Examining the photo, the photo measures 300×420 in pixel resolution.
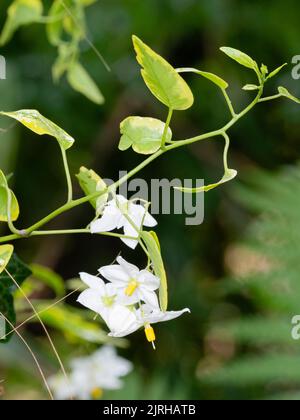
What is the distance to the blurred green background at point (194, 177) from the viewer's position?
1.12m

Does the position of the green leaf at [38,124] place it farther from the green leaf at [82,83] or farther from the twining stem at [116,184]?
the green leaf at [82,83]

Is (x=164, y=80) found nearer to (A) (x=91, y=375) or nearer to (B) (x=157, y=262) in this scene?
(B) (x=157, y=262)

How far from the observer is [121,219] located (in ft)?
0.99

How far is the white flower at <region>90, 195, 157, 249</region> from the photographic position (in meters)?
0.29

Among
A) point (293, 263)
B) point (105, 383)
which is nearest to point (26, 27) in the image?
point (293, 263)

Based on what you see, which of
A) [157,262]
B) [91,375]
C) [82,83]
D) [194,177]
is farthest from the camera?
[194,177]

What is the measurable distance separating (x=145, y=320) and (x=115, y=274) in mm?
25

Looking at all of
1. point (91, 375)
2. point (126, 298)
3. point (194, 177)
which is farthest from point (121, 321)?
point (194, 177)

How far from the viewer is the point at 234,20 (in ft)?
4.07

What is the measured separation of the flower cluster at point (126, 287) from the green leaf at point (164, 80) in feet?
0.15

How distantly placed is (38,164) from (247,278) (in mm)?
459

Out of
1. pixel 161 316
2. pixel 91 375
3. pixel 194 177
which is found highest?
pixel 194 177

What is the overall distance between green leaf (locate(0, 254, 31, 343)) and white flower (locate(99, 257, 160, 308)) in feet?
0.20

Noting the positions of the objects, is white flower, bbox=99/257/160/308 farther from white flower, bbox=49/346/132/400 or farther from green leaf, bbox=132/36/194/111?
white flower, bbox=49/346/132/400
